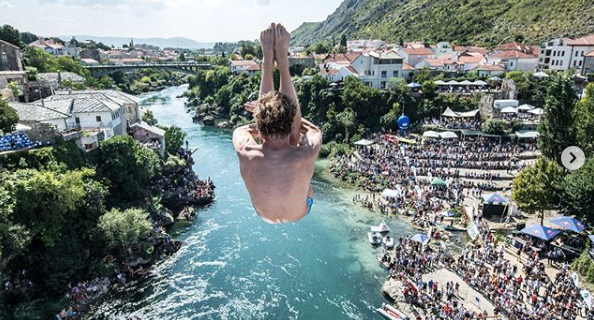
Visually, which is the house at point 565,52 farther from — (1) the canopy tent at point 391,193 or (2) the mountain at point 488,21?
(1) the canopy tent at point 391,193

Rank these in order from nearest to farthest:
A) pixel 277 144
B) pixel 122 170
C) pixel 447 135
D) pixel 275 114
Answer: pixel 275 114 → pixel 277 144 → pixel 122 170 → pixel 447 135

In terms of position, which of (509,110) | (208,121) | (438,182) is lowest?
(208,121)

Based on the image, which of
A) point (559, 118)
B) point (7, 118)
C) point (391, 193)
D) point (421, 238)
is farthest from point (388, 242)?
point (7, 118)

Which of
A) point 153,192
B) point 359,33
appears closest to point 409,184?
point 153,192

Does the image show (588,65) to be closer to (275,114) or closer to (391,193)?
(391,193)

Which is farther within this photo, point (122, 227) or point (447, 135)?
point (447, 135)

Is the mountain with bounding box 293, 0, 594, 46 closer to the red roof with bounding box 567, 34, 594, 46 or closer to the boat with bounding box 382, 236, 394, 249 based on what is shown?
the red roof with bounding box 567, 34, 594, 46

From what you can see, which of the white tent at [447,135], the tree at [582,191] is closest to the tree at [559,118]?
the tree at [582,191]

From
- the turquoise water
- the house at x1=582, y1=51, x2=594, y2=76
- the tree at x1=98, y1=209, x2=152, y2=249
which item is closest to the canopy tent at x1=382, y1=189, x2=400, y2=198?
the turquoise water
